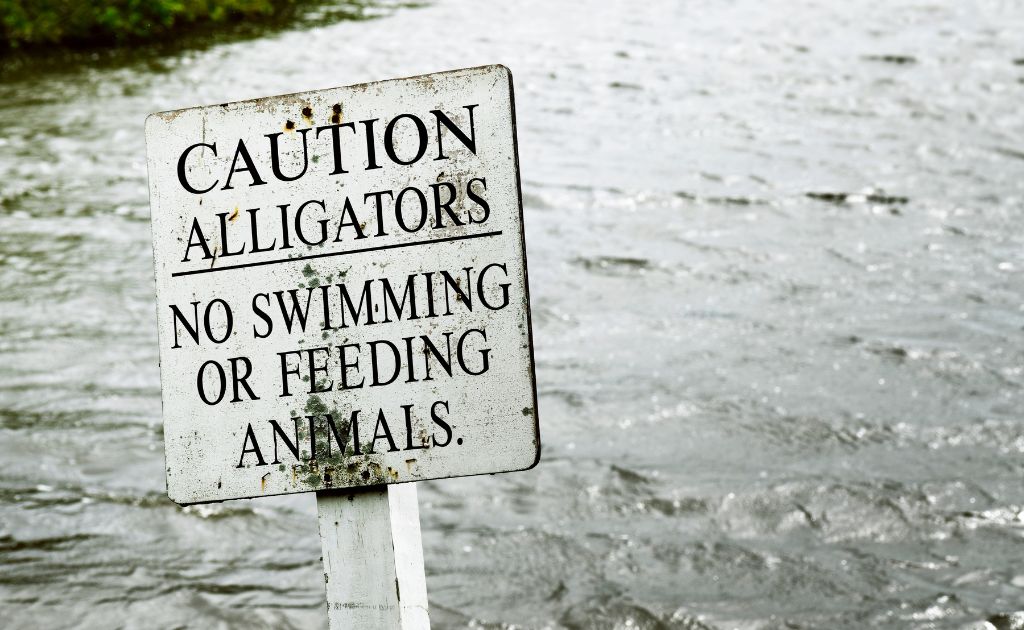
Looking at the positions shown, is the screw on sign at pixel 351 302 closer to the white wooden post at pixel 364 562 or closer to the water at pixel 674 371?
the white wooden post at pixel 364 562

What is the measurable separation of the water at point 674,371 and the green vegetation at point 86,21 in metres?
2.06

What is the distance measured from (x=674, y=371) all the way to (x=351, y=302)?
130 inches

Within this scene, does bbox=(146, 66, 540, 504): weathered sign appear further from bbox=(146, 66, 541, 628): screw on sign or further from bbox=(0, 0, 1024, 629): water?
bbox=(0, 0, 1024, 629): water

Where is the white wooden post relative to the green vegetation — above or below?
below

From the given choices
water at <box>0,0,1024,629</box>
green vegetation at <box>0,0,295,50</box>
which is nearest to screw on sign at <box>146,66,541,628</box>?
water at <box>0,0,1024,629</box>

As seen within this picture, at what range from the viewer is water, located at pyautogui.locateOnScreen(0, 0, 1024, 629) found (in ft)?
11.7

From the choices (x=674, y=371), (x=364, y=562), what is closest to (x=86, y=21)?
(x=674, y=371)

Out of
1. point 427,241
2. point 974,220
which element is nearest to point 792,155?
point 974,220

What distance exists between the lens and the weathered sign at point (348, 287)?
194cm

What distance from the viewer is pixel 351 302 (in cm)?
195

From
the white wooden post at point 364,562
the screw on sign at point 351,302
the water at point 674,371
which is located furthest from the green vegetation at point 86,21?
the white wooden post at point 364,562

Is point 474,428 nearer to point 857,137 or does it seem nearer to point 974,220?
point 974,220

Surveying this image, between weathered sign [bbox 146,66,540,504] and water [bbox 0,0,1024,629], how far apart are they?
1.55 m

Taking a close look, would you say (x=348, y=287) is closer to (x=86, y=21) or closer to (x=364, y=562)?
(x=364, y=562)
